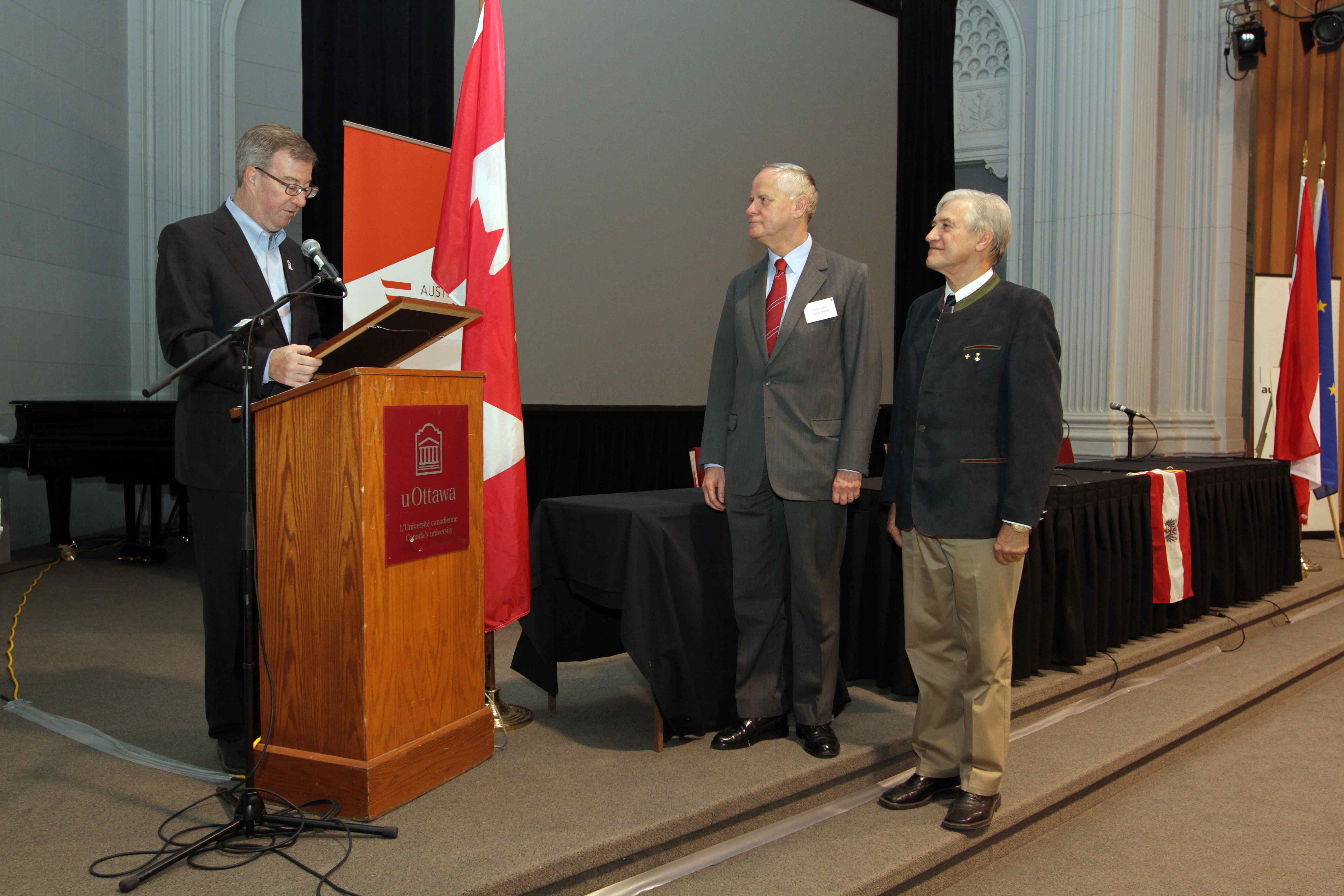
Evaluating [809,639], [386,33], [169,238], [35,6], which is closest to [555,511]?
[809,639]

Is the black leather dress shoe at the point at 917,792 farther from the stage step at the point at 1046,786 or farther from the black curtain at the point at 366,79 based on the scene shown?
the black curtain at the point at 366,79

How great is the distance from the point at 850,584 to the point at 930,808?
3.09 feet

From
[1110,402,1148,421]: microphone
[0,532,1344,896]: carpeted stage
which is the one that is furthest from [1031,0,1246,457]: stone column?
[0,532,1344,896]: carpeted stage

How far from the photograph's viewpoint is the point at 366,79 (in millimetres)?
5238

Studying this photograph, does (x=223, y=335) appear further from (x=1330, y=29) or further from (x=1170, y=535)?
(x=1330, y=29)

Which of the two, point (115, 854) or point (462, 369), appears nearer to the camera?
point (115, 854)

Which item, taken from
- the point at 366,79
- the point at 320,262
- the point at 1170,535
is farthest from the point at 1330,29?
the point at 320,262

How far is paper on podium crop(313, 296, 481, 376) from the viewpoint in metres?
1.90

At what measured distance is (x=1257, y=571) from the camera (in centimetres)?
495

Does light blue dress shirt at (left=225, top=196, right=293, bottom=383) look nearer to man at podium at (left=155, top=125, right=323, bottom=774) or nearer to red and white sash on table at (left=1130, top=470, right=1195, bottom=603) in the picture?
man at podium at (left=155, top=125, right=323, bottom=774)

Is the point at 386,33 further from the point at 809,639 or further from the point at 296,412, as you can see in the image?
the point at 809,639

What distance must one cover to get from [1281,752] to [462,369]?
3014 mm

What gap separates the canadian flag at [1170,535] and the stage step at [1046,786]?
33cm

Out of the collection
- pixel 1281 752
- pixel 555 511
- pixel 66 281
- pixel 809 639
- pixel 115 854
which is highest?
pixel 66 281
